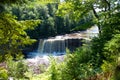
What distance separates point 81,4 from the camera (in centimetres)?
1501

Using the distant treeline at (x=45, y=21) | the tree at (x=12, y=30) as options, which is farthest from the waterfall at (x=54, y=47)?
the tree at (x=12, y=30)

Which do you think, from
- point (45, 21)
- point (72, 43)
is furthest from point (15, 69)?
point (45, 21)

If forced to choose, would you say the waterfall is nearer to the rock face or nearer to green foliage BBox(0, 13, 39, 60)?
the rock face

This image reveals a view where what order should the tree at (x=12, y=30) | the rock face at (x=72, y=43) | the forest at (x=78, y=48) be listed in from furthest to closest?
the rock face at (x=72, y=43), the forest at (x=78, y=48), the tree at (x=12, y=30)

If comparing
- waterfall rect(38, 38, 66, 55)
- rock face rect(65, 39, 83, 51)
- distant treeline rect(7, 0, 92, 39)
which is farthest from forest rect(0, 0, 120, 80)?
distant treeline rect(7, 0, 92, 39)

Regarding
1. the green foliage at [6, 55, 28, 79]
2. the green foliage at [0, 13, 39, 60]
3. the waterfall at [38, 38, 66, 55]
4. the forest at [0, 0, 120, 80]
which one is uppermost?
the green foliage at [0, 13, 39, 60]

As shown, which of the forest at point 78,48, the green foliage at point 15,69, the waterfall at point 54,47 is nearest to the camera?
the forest at point 78,48

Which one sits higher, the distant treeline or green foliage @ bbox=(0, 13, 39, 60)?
green foliage @ bbox=(0, 13, 39, 60)

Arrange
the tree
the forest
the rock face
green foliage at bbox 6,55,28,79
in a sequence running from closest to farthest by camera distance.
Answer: the tree
the forest
green foliage at bbox 6,55,28,79
the rock face

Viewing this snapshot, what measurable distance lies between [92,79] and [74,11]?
304 inches

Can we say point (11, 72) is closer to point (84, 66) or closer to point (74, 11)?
point (74, 11)

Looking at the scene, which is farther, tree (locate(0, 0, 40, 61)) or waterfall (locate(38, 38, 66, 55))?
waterfall (locate(38, 38, 66, 55))

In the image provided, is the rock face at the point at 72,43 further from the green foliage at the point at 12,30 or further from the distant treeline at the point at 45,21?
the green foliage at the point at 12,30

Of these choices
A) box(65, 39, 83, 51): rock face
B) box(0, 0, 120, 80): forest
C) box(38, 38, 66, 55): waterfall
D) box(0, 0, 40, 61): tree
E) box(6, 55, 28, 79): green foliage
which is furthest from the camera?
box(65, 39, 83, 51): rock face
